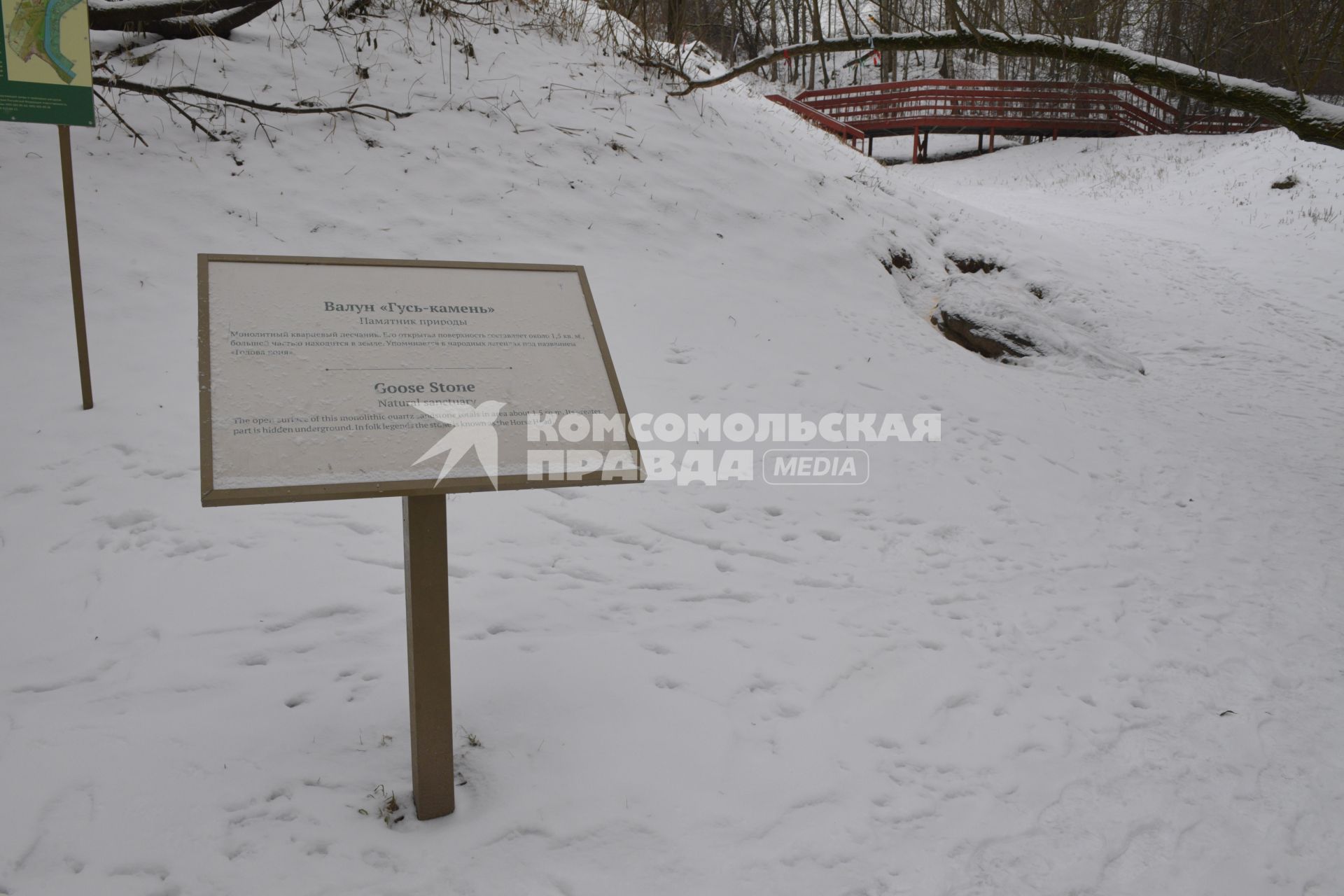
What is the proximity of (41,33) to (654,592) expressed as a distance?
13.3 feet

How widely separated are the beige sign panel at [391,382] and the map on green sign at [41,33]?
107 inches

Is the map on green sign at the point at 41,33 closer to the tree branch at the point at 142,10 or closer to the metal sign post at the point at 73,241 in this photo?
the metal sign post at the point at 73,241

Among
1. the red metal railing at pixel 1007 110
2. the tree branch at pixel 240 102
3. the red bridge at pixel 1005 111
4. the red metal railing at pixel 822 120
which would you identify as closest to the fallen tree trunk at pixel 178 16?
the tree branch at pixel 240 102

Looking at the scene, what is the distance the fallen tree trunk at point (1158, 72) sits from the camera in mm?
5547

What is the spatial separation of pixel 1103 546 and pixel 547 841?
3998 mm

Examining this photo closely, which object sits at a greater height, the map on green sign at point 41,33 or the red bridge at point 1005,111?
the red bridge at point 1005,111

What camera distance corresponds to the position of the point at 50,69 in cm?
396

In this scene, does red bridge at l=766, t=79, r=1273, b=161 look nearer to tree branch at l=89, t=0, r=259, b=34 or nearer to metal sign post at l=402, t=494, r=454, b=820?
tree branch at l=89, t=0, r=259, b=34

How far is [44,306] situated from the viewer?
5.16 metres

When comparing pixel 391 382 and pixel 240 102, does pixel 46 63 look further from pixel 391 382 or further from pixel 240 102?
pixel 391 382

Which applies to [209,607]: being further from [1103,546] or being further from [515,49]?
[515,49]

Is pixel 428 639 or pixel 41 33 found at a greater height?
pixel 41 33

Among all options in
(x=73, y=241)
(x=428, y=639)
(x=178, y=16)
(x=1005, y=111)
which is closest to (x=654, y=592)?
(x=428, y=639)

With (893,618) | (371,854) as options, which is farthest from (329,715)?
(893,618)
